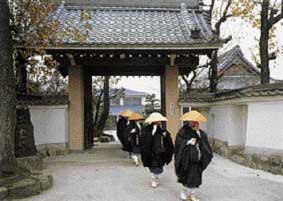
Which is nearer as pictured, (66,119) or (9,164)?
(9,164)

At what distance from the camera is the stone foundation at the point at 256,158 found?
8.79 m

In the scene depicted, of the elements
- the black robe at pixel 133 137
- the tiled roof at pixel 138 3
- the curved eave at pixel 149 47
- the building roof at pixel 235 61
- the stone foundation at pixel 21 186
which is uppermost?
the tiled roof at pixel 138 3

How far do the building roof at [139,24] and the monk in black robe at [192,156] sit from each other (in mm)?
5657

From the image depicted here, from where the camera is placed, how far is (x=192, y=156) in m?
5.89

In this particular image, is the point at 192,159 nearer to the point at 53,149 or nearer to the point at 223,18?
the point at 53,149

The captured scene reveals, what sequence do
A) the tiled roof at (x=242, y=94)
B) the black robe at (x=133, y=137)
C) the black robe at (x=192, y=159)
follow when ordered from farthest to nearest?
the black robe at (x=133, y=137) < the tiled roof at (x=242, y=94) < the black robe at (x=192, y=159)

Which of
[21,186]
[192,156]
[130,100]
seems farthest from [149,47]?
[130,100]

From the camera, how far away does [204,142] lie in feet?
19.7

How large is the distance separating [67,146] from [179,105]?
4.49m

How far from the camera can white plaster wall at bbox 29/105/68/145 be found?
467 inches

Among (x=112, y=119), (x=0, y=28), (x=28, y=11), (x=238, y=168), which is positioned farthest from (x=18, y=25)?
(x=112, y=119)

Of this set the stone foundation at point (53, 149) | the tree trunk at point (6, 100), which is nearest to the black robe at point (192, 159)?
the tree trunk at point (6, 100)

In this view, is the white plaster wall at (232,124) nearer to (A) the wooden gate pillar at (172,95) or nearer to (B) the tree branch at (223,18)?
(A) the wooden gate pillar at (172,95)

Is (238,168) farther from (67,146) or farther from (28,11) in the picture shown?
(28,11)
